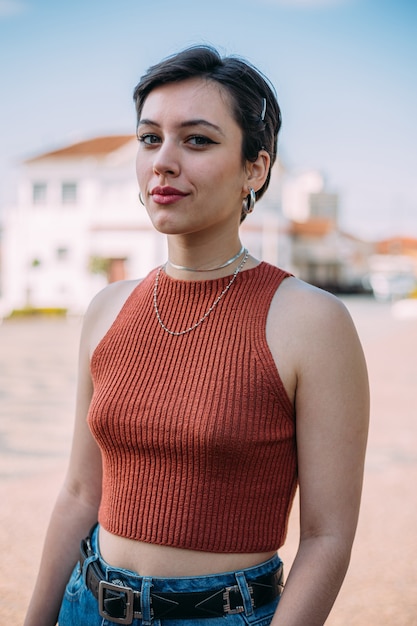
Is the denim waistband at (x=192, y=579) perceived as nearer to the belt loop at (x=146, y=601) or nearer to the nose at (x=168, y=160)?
the belt loop at (x=146, y=601)

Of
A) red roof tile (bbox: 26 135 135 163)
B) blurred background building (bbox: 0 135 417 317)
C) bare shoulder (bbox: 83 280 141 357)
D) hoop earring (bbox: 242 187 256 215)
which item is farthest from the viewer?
red roof tile (bbox: 26 135 135 163)

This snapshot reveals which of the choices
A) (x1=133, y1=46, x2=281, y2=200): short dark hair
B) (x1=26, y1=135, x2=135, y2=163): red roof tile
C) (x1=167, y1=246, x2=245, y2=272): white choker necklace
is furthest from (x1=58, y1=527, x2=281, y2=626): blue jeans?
(x1=26, y1=135, x2=135, y2=163): red roof tile

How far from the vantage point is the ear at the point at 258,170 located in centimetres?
160

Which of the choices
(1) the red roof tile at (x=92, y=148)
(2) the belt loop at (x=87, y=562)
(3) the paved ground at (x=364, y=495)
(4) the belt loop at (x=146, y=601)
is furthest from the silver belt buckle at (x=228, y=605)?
(1) the red roof tile at (x=92, y=148)

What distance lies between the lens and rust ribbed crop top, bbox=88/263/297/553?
4.71 feet

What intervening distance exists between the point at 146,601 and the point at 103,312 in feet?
2.23

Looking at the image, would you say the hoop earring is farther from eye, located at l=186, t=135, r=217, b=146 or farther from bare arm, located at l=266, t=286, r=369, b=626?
bare arm, located at l=266, t=286, r=369, b=626

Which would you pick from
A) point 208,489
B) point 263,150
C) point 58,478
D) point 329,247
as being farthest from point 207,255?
point 329,247

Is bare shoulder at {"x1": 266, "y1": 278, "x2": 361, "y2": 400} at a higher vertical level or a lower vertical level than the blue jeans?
higher

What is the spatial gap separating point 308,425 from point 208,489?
24cm

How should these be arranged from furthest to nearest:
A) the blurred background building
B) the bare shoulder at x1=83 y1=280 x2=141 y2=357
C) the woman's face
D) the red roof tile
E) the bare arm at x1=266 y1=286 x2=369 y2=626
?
the red roof tile < the blurred background building < the bare shoulder at x1=83 y1=280 x2=141 y2=357 < the woman's face < the bare arm at x1=266 y1=286 x2=369 y2=626

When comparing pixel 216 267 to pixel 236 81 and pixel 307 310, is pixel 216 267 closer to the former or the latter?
pixel 307 310

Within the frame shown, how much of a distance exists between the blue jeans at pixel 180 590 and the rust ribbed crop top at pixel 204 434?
0.06 m

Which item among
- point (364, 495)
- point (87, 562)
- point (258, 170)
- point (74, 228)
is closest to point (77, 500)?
point (87, 562)
